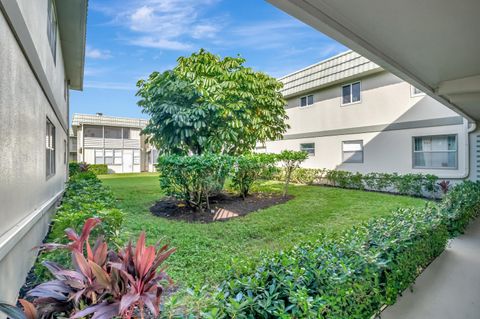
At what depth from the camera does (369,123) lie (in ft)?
41.2

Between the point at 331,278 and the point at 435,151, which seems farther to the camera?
the point at 435,151

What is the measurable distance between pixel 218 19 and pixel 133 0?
288 cm

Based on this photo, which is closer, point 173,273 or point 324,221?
point 173,273

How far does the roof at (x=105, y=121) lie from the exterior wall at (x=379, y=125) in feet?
58.8

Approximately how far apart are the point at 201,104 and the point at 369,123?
8469mm

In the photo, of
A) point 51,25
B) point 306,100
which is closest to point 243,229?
point 51,25

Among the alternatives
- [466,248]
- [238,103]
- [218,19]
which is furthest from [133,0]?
[466,248]

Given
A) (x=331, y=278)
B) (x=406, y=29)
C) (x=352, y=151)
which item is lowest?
(x=331, y=278)

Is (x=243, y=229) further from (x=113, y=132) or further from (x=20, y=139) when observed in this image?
(x=113, y=132)

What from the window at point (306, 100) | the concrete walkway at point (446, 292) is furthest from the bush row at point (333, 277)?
the window at point (306, 100)

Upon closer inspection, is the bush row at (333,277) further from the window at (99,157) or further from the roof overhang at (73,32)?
the window at (99,157)

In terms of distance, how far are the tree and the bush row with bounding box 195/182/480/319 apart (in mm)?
5738

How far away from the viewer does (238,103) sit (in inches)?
338

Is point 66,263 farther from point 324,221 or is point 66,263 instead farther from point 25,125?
point 324,221
